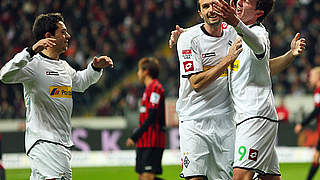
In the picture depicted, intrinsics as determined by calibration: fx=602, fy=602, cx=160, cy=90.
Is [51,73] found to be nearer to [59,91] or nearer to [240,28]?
[59,91]

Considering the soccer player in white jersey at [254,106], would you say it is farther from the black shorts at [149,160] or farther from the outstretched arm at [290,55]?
the black shorts at [149,160]

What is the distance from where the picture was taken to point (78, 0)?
23.8 meters

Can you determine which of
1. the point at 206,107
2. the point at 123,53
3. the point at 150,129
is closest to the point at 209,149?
the point at 206,107

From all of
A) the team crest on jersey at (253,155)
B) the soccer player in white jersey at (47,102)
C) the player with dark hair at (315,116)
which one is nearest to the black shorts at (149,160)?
the player with dark hair at (315,116)

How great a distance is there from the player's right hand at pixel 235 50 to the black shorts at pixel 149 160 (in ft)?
12.1

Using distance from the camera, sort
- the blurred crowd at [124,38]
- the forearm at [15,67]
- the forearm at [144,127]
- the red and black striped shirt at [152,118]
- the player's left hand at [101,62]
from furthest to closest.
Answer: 1. the blurred crowd at [124,38]
2. the red and black striped shirt at [152,118]
3. the forearm at [144,127]
4. the player's left hand at [101,62]
5. the forearm at [15,67]

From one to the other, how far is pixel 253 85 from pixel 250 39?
0.58m

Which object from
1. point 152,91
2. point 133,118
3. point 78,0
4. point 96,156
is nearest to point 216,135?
point 152,91

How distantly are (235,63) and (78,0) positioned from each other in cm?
1900

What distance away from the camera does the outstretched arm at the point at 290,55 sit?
566 cm

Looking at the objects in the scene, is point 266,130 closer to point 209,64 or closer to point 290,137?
point 209,64

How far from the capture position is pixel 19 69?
5.32m

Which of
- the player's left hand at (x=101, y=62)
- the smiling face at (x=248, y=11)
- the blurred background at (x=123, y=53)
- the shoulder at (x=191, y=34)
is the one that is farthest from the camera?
the blurred background at (x=123, y=53)

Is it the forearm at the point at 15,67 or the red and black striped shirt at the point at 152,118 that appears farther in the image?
the red and black striped shirt at the point at 152,118
